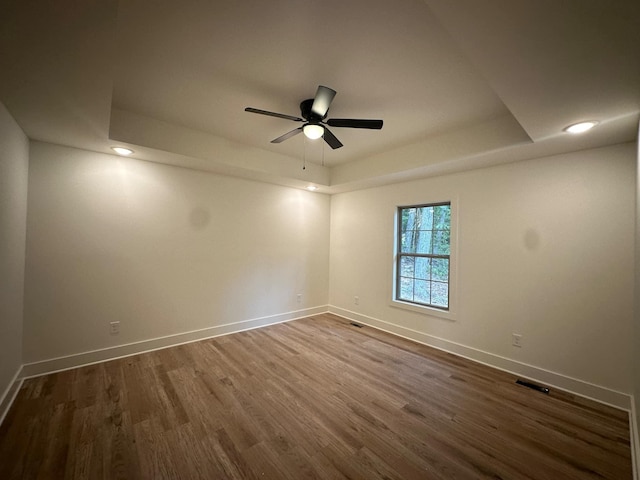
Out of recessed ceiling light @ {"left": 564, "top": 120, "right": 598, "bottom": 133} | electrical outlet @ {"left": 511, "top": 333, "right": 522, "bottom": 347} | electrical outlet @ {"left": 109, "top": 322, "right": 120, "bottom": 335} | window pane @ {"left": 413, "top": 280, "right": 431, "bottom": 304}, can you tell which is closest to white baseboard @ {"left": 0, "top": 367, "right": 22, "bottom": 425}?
electrical outlet @ {"left": 109, "top": 322, "right": 120, "bottom": 335}

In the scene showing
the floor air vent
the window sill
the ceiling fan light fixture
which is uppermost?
the ceiling fan light fixture

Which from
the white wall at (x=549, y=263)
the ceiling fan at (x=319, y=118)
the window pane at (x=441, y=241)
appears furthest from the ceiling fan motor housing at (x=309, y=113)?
the window pane at (x=441, y=241)

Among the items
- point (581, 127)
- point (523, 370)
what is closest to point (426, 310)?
point (523, 370)

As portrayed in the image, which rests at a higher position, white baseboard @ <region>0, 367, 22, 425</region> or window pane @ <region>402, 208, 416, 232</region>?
window pane @ <region>402, 208, 416, 232</region>

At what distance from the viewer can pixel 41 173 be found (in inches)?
103

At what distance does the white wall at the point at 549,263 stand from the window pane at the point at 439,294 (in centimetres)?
25

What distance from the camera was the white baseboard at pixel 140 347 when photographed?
2.63m

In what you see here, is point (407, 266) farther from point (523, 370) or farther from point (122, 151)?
point (122, 151)

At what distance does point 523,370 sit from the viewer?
2.78 m

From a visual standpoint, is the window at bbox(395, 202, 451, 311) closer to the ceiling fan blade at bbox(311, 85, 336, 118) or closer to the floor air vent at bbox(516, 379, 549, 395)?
the floor air vent at bbox(516, 379, 549, 395)

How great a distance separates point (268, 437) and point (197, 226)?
267 cm

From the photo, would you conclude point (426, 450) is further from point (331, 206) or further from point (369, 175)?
point (331, 206)

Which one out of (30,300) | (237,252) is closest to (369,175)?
(237,252)

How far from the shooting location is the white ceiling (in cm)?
117
